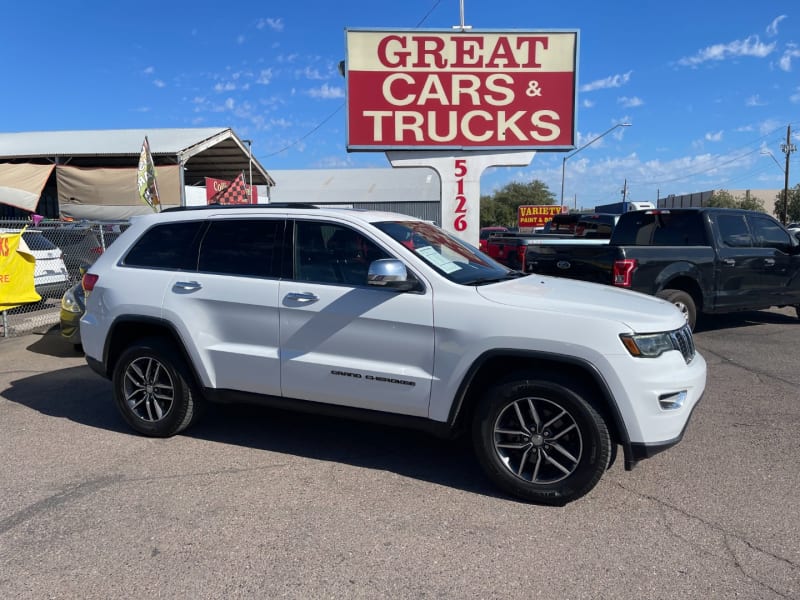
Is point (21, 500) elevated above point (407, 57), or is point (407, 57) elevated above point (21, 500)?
point (407, 57)

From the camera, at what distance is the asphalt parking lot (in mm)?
2912

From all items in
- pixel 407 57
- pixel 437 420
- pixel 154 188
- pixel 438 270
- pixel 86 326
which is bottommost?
pixel 437 420

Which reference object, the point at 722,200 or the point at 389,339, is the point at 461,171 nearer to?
the point at 389,339

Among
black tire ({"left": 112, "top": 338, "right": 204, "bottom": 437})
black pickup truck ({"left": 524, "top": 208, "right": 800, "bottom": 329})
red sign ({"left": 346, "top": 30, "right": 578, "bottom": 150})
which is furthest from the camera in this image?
red sign ({"left": 346, "top": 30, "right": 578, "bottom": 150})

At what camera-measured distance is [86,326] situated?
16.4 ft

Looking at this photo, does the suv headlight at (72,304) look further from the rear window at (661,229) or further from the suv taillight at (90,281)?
the rear window at (661,229)

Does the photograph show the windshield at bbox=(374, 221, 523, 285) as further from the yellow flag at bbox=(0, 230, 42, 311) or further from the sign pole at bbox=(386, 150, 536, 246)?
the yellow flag at bbox=(0, 230, 42, 311)

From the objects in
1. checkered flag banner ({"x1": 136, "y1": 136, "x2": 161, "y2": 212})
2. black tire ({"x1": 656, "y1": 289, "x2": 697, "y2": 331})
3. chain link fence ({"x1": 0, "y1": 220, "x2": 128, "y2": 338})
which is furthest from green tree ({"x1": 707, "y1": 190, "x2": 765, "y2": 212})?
chain link fence ({"x1": 0, "y1": 220, "x2": 128, "y2": 338})

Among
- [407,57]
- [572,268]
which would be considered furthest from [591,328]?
[407,57]

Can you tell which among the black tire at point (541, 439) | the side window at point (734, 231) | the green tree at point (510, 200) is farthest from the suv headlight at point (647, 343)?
the green tree at point (510, 200)

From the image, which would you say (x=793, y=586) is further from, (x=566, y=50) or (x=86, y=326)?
(x=566, y=50)

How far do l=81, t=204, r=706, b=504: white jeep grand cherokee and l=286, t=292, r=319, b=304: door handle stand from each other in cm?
1

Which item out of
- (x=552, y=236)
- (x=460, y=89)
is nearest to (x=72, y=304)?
(x=460, y=89)

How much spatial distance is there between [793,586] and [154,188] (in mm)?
13173
